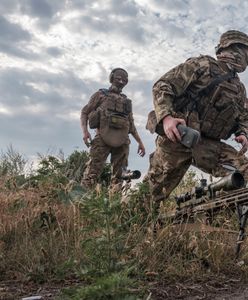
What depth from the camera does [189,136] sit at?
370cm

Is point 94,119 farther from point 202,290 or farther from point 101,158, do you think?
point 202,290

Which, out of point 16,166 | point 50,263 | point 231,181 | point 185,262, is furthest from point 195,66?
point 16,166

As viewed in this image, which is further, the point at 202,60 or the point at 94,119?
the point at 94,119

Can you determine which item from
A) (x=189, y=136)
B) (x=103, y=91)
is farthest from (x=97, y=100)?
(x=189, y=136)

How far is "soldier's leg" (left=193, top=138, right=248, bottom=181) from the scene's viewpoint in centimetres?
464

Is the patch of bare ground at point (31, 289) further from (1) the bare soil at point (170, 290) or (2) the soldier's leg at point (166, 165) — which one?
(2) the soldier's leg at point (166, 165)

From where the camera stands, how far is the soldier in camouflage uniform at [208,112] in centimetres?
456

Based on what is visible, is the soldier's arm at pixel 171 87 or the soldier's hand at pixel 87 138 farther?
the soldier's hand at pixel 87 138

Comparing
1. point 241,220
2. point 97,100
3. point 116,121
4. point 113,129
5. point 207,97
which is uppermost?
point 97,100

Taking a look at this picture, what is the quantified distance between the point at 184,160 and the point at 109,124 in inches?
158

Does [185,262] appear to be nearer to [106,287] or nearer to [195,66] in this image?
[106,287]

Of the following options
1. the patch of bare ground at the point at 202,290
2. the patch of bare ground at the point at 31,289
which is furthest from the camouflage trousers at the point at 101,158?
the patch of bare ground at the point at 202,290

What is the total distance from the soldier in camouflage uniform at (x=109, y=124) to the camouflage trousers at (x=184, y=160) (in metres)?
3.64

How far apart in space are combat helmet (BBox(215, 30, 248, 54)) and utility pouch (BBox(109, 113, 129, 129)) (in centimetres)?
397
